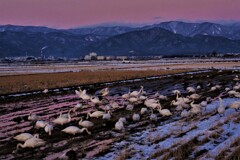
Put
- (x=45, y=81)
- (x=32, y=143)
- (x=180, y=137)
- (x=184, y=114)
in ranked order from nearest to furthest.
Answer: (x=32, y=143) < (x=180, y=137) < (x=184, y=114) < (x=45, y=81)

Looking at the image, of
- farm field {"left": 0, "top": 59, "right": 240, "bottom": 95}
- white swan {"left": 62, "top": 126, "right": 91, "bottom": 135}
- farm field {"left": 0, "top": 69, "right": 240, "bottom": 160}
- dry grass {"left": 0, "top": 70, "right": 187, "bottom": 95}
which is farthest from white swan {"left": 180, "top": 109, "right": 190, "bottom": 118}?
dry grass {"left": 0, "top": 70, "right": 187, "bottom": 95}

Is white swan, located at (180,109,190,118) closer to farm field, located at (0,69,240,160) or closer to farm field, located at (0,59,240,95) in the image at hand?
farm field, located at (0,69,240,160)

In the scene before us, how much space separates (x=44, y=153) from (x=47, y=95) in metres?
17.3

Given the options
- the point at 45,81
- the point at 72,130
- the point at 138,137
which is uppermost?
the point at 72,130

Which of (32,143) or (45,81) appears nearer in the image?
(32,143)

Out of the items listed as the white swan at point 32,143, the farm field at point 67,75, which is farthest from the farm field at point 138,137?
the farm field at point 67,75

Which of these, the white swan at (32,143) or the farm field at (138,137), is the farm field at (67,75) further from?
the white swan at (32,143)

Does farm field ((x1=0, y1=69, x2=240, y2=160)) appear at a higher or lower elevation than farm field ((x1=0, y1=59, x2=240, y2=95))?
higher

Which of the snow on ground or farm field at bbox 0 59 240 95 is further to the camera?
farm field at bbox 0 59 240 95

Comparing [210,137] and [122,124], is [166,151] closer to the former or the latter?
[210,137]

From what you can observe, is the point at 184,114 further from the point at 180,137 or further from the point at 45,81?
the point at 45,81

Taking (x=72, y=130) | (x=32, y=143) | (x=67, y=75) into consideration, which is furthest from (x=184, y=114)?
(x=67, y=75)

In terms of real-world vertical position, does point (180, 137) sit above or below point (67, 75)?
above

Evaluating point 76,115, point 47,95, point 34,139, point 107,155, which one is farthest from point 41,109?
point 107,155
